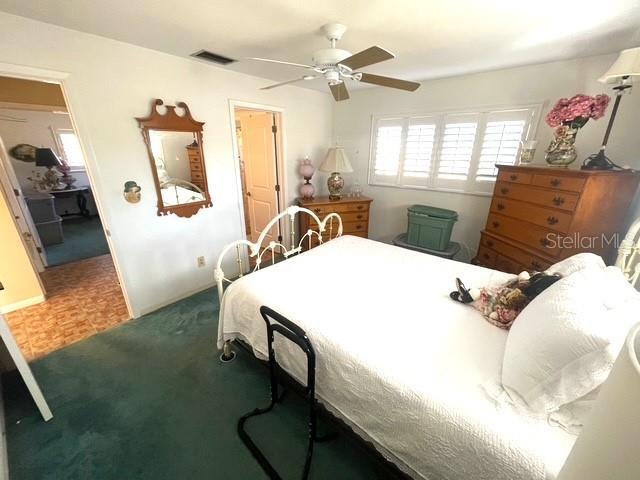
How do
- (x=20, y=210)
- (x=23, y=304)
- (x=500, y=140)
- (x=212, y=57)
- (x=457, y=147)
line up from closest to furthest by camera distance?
(x=212, y=57) → (x=23, y=304) → (x=500, y=140) → (x=457, y=147) → (x=20, y=210)

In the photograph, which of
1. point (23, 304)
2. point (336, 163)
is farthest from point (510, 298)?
point (23, 304)

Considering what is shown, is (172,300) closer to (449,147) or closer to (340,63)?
(340,63)

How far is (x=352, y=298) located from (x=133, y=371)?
179 cm

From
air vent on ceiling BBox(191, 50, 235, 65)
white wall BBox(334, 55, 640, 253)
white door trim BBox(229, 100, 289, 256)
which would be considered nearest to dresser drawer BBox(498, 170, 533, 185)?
white wall BBox(334, 55, 640, 253)

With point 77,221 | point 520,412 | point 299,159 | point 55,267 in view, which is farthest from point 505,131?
point 77,221

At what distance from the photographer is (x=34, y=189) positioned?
5.32 meters

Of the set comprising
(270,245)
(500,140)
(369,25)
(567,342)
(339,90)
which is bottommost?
(270,245)

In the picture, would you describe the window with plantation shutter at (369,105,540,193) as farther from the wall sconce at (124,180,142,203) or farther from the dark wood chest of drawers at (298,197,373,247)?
the wall sconce at (124,180,142,203)

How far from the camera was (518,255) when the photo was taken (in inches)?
92.7

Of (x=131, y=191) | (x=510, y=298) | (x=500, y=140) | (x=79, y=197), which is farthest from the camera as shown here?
(x=79, y=197)

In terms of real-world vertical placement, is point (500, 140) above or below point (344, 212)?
above

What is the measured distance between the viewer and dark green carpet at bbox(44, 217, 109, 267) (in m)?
3.93

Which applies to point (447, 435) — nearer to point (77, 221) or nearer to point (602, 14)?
point (602, 14)

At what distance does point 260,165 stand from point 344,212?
1.43 metres
